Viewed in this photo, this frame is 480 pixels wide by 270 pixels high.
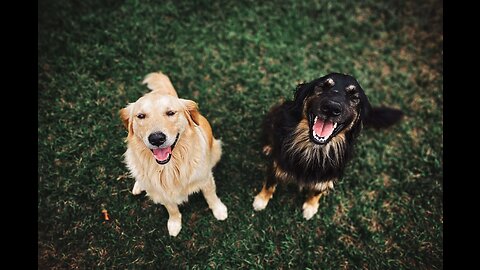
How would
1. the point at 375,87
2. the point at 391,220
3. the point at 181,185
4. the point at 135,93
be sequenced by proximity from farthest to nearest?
1. the point at 375,87
2. the point at 135,93
3. the point at 391,220
4. the point at 181,185

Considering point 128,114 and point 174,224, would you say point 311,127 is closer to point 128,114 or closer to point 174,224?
point 128,114

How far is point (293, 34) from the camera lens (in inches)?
204

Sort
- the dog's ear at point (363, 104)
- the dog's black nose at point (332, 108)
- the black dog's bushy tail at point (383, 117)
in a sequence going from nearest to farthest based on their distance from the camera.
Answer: the dog's black nose at point (332, 108) < the dog's ear at point (363, 104) < the black dog's bushy tail at point (383, 117)

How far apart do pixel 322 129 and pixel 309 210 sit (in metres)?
1.29

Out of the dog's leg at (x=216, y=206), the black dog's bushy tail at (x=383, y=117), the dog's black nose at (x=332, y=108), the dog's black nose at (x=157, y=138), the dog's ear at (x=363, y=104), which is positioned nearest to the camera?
the dog's black nose at (x=157, y=138)

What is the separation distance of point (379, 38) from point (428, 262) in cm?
347

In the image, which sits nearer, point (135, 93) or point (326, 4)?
point (135, 93)

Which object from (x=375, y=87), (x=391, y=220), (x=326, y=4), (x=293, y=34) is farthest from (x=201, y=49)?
(x=391, y=220)

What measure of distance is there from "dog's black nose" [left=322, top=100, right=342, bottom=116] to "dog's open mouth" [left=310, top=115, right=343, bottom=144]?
0.16 meters

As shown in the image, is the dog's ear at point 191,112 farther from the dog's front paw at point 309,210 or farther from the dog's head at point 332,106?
the dog's front paw at point 309,210

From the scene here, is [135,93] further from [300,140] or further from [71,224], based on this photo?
[300,140]

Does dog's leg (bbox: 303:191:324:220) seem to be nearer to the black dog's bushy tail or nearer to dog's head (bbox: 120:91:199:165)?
the black dog's bushy tail

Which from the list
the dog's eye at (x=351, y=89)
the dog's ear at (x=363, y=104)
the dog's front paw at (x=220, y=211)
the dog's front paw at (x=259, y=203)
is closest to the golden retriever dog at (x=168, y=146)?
the dog's front paw at (x=220, y=211)

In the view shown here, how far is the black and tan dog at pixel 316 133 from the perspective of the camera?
106 inches
